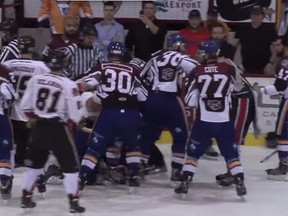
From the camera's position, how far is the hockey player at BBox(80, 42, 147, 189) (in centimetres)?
656

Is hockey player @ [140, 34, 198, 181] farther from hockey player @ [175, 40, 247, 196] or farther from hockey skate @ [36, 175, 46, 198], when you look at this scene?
hockey skate @ [36, 175, 46, 198]

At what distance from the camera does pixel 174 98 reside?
7.00 metres

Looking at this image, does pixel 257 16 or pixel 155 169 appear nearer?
pixel 155 169

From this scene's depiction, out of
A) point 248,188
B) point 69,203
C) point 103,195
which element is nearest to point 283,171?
point 248,188

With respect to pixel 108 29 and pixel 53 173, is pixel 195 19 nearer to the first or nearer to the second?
pixel 108 29

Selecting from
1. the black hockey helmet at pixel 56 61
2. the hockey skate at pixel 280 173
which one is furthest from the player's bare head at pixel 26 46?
the hockey skate at pixel 280 173

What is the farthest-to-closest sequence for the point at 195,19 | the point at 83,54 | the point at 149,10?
the point at 149,10 → the point at 195,19 → the point at 83,54

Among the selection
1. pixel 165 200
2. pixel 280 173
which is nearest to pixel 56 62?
pixel 165 200

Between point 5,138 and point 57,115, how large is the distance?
725mm

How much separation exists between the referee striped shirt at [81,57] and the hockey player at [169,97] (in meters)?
0.79

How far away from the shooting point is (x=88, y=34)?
24.6 ft

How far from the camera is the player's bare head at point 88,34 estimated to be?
7.44m

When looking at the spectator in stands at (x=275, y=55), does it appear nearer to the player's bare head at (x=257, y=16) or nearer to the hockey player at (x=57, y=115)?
the player's bare head at (x=257, y=16)

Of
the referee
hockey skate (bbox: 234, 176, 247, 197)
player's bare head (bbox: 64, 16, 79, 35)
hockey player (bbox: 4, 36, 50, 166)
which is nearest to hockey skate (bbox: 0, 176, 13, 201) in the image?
hockey player (bbox: 4, 36, 50, 166)
